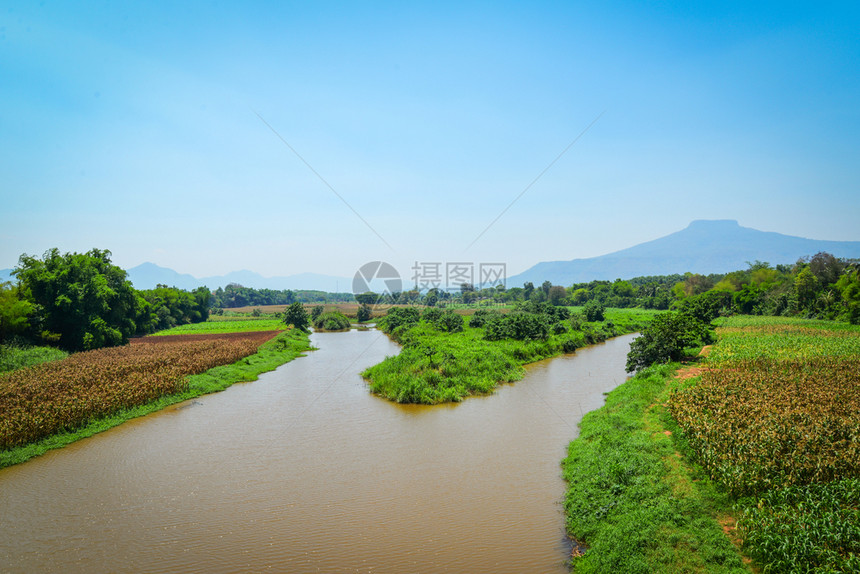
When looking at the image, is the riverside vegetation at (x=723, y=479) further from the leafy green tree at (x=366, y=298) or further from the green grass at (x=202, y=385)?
the leafy green tree at (x=366, y=298)

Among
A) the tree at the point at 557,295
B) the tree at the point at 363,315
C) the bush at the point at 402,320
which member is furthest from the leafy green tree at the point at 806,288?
the tree at the point at 363,315

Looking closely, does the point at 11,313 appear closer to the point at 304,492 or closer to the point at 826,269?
the point at 304,492

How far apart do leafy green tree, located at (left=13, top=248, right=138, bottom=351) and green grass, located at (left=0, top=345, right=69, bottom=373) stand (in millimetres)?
2168

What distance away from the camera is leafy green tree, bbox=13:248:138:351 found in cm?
2708

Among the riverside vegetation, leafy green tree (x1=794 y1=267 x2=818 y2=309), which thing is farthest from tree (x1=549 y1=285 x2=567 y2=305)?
the riverside vegetation

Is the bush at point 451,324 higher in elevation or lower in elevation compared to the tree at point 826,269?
lower

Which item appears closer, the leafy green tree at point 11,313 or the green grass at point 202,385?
the green grass at point 202,385

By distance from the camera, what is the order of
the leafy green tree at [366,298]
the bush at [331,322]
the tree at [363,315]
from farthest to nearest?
the leafy green tree at [366,298] < the tree at [363,315] < the bush at [331,322]

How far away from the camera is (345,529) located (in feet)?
31.2

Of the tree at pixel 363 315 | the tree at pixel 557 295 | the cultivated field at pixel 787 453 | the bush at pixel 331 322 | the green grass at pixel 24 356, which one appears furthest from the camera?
the tree at pixel 557 295

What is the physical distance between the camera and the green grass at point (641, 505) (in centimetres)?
729

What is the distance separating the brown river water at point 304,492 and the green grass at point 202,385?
1.33 ft

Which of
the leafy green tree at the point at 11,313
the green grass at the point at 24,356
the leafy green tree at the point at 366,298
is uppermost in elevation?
the leafy green tree at the point at 366,298

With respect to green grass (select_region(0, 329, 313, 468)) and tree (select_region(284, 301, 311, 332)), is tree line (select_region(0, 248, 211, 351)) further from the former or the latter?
tree (select_region(284, 301, 311, 332))
